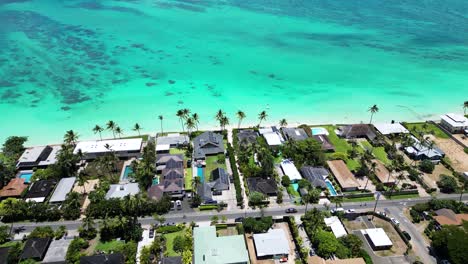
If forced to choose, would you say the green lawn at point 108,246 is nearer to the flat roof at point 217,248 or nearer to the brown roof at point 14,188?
the flat roof at point 217,248

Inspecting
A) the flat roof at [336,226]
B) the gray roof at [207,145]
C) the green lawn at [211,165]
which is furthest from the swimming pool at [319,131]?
the flat roof at [336,226]

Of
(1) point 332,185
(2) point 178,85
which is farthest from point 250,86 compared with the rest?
(1) point 332,185

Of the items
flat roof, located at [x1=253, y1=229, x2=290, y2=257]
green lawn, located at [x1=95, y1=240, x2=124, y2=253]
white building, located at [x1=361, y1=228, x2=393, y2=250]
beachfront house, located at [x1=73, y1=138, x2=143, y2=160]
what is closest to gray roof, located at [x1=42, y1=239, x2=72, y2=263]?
green lawn, located at [x1=95, y1=240, x2=124, y2=253]

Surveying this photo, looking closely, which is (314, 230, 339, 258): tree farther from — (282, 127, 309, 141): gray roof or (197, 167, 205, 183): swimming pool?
(282, 127, 309, 141): gray roof

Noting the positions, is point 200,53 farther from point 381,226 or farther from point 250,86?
point 381,226

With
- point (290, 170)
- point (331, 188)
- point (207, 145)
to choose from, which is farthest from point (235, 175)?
point (331, 188)

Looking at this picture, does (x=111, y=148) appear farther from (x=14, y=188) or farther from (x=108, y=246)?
(x=108, y=246)
